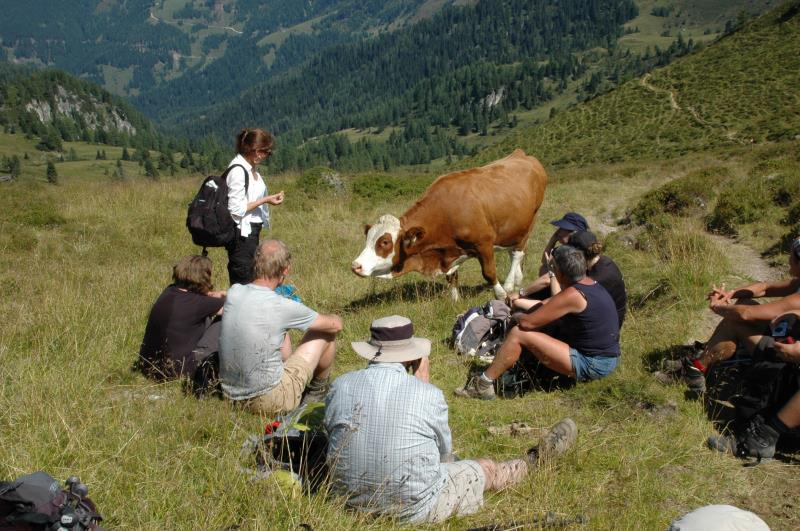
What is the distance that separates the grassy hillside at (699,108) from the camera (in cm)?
4909

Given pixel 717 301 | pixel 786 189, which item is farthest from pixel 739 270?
pixel 786 189

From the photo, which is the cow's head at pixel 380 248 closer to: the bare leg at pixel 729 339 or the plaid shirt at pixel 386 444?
the bare leg at pixel 729 339

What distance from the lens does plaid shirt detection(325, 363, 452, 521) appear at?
141 inches

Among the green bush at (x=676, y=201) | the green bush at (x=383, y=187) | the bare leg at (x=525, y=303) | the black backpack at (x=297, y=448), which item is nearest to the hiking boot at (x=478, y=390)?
the bare leg at (x=525, y=303)

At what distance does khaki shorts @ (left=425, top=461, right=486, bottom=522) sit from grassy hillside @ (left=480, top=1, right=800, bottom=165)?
42.9 m

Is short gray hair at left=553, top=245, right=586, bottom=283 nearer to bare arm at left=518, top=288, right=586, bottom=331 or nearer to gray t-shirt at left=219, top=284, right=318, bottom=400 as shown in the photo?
bare arm at left=518, top=288, right=586, bottom=331

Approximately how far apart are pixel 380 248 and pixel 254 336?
3.59 metres

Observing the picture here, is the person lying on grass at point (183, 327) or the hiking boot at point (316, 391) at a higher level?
the person lying on grass at point (183, 327)

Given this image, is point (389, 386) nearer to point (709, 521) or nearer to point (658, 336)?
point (709, 521)

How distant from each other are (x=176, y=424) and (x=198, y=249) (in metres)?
7.49

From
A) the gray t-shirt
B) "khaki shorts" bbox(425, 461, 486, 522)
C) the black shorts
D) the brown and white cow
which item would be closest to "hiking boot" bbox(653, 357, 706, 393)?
the black shorts

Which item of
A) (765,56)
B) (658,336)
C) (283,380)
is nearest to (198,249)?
(283,380)

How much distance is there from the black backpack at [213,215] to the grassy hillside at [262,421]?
1407mm

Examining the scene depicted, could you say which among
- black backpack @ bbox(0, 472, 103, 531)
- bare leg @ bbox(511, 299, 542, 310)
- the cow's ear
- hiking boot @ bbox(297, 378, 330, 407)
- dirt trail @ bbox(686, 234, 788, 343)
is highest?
the cow's ear
